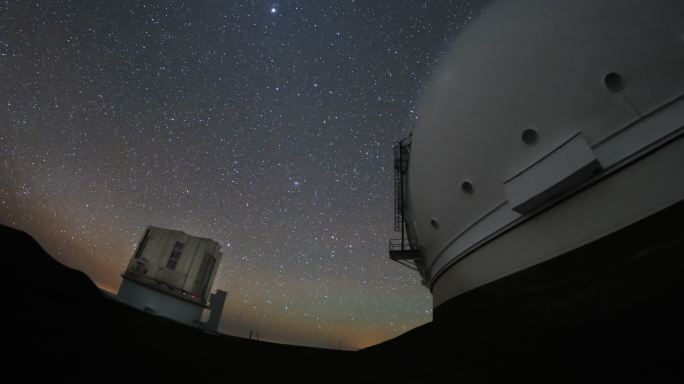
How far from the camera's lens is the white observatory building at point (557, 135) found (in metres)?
6.78

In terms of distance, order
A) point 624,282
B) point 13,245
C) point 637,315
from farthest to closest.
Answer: point 624,282 < point 637,315 < point 13,245

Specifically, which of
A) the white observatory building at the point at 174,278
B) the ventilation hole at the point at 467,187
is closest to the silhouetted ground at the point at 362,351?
the ventilation hole at the point at 467,187

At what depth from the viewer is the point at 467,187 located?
9812 mm

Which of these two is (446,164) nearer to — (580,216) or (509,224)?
(509,224)

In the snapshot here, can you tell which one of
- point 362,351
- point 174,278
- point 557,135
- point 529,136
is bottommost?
point 362,351

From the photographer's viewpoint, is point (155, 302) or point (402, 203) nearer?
point (402, 203)

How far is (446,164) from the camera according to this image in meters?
10.6

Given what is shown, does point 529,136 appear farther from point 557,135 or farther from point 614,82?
point 614,82

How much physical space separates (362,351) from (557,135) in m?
7.73

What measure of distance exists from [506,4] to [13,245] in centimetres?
1393

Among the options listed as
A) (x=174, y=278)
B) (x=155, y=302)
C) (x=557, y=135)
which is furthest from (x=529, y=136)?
(x=155, y=302)

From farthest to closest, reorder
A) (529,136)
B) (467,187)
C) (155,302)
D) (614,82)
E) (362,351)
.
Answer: (155,302) < (467,187) < (529,136) < (614,82) < (362,351)

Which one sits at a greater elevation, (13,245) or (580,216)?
(580,216)

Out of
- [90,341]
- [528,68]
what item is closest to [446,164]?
[528,68]
